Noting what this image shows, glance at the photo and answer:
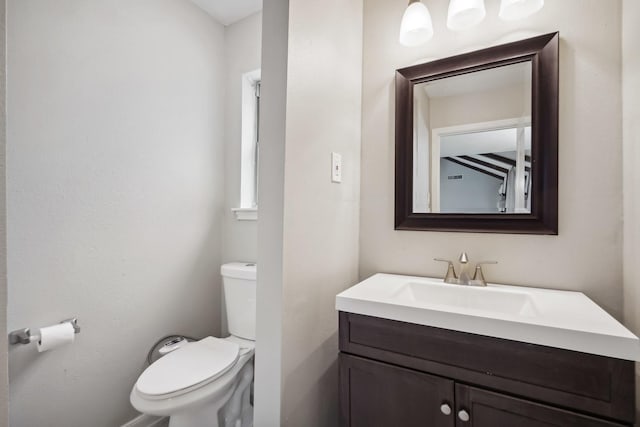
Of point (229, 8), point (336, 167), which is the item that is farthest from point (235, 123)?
point (336, 167)

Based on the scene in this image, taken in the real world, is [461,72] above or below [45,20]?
below

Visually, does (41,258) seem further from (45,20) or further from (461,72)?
(461,72)

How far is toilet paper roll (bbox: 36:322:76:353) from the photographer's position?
115 centimetres

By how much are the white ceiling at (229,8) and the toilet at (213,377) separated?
1659 mm

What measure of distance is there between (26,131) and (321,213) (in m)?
1.25

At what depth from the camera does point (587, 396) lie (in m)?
0.70

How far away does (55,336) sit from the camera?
1.17m

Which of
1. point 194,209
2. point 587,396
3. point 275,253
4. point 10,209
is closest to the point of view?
point 587,396

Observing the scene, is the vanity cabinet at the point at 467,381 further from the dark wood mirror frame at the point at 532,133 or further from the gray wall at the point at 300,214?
the dark wood mirror frame at the point at 532,133

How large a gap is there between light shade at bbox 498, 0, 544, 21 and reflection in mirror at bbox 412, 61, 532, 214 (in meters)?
0.17

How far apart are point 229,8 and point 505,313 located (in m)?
2.25

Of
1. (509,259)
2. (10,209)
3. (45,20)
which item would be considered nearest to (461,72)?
(509,259)

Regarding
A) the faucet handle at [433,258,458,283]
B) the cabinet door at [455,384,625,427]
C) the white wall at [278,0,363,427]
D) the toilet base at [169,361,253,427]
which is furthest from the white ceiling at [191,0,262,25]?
the cabinet door at [455,384,625,427]

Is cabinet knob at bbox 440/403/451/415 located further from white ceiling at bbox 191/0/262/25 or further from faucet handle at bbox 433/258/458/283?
white ceiling at bbox 191/0/262/25
